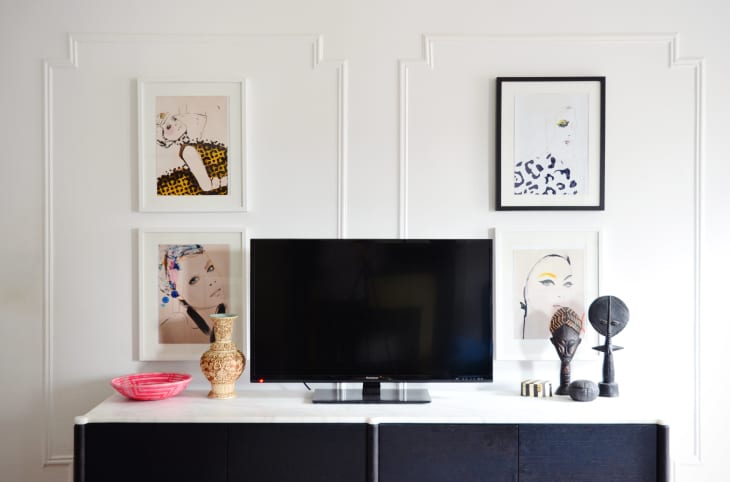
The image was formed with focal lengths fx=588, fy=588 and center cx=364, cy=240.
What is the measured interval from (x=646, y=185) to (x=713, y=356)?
32.2 inches

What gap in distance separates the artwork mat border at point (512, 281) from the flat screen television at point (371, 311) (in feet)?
0.60

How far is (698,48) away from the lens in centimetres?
262

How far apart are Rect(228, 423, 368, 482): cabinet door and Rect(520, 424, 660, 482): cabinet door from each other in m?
0.61

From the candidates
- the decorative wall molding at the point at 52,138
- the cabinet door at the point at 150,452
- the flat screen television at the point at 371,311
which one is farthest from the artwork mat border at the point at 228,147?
the cabinet door at the point at 150,452

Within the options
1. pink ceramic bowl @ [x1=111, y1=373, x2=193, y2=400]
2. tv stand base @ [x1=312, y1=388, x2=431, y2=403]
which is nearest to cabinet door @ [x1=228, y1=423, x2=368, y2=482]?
tv stand base @ [x1=312, y1=388, x2=431, y2=403]

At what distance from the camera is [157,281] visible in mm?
2594

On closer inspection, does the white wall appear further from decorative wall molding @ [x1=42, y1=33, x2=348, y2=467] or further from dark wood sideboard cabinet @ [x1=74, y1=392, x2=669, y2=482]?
dark wood sideboard cabinet @ [x1=74, y1=392, x2=669, y2=482]

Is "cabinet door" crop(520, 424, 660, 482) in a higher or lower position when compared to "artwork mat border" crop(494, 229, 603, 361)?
lower

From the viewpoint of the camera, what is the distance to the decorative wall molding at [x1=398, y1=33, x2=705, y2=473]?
2602 mm

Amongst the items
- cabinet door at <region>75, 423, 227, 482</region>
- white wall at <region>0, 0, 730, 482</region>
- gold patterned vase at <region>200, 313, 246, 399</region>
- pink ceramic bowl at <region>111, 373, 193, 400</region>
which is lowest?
cabinet door at <region>75, 423, 227, 482</region>

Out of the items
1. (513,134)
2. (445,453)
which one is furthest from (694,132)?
(445,453)

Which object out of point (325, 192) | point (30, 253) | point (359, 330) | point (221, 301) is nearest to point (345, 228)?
point (325, 192)

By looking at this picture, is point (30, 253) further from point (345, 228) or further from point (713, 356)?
point (713, 356)

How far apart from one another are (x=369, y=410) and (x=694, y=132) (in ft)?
6.15
